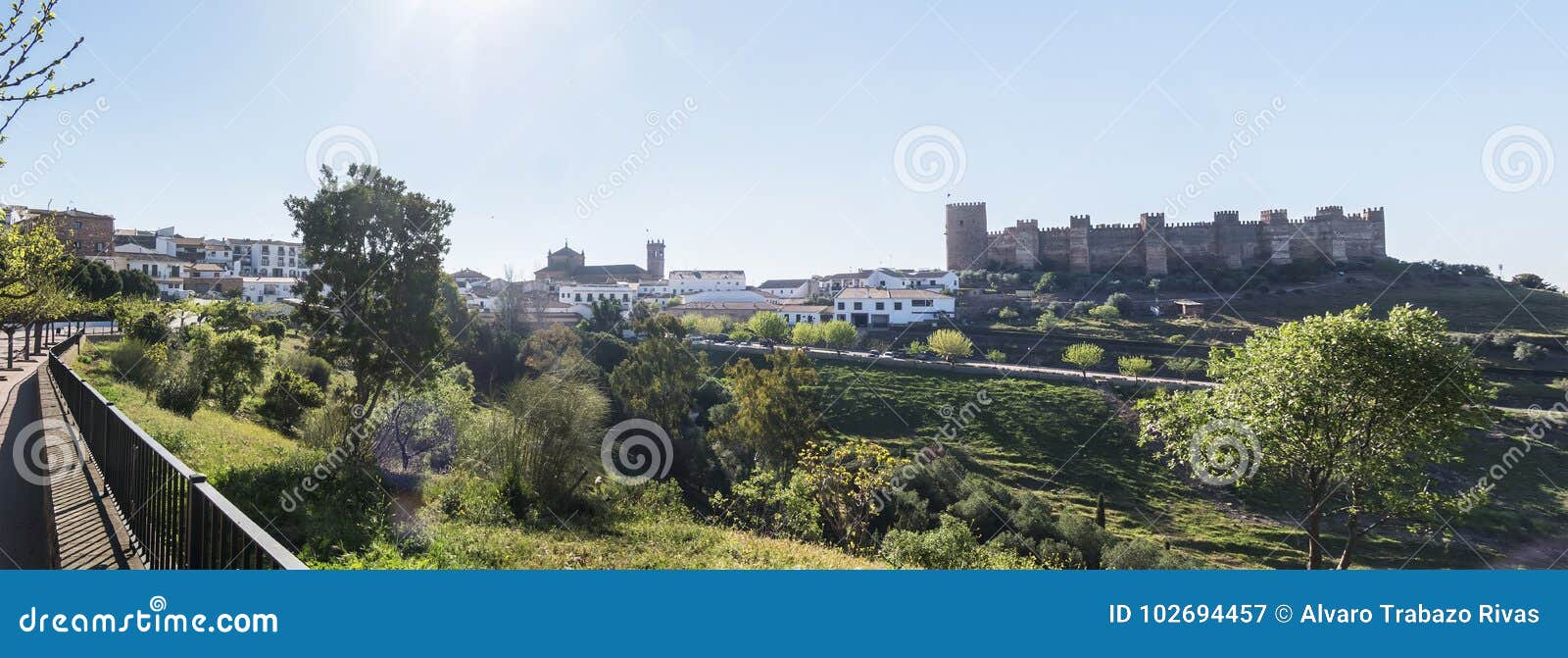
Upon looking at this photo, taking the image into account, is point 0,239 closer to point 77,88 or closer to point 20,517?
point 20,517

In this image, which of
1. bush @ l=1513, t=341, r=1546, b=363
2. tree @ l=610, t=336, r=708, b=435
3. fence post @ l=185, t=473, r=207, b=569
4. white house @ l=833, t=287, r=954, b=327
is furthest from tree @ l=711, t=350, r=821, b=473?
bush @ l=1513, t=341, r=1546, b=363

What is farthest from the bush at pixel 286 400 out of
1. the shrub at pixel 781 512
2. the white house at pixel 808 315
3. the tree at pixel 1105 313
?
the tree at pixel 1105 313

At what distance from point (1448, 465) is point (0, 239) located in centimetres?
4477

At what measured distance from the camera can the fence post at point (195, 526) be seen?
374 cm

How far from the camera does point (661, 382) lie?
3081 centimetres

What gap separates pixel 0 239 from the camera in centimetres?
1144

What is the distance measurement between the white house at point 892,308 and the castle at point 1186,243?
22.2 m

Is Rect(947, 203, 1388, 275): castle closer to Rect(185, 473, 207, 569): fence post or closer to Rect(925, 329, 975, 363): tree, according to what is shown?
Rect(925, 329, 975, 363): tree

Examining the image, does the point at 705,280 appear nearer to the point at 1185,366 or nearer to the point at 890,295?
the point at 890,295

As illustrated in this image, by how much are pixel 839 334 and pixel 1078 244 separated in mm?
37667

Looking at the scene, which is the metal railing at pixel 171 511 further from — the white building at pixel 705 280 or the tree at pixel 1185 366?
the white building at pixel 705 280

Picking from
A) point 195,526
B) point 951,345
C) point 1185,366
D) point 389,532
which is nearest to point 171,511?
point 195,526

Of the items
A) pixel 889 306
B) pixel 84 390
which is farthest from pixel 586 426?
pixel 889 306

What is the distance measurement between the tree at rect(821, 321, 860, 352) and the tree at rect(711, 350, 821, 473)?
21202 mm
